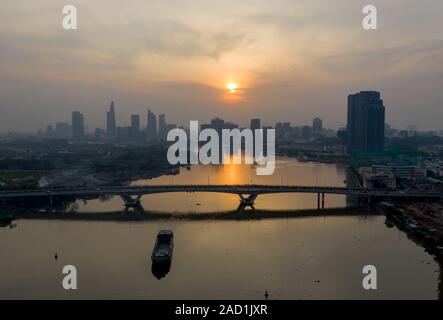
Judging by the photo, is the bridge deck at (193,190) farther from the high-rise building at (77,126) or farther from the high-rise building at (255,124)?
the high-rise building at (77,126)

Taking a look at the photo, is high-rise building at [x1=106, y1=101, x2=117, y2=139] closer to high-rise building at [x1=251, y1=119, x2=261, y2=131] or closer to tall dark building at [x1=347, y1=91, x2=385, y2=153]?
high-rise building at [x1=251, y1=119, x2=261, y2=131]

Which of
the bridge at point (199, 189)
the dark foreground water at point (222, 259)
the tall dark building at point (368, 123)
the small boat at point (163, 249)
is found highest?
the tall dark building at point (368, 123)

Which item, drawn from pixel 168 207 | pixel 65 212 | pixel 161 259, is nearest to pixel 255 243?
pixel 161 259

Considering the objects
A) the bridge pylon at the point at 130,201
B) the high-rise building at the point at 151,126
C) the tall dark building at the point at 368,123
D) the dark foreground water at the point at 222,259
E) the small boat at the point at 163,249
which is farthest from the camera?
the high-rise building at the point at 151,126

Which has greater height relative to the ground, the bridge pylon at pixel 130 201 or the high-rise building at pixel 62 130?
the high-rise building at pixel 62 130

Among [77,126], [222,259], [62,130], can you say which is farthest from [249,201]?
[62,130]

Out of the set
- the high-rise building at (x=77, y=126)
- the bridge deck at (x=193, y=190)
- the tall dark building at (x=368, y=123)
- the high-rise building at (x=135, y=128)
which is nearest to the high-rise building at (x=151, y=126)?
the high-rise building at (x=135, y=128)
